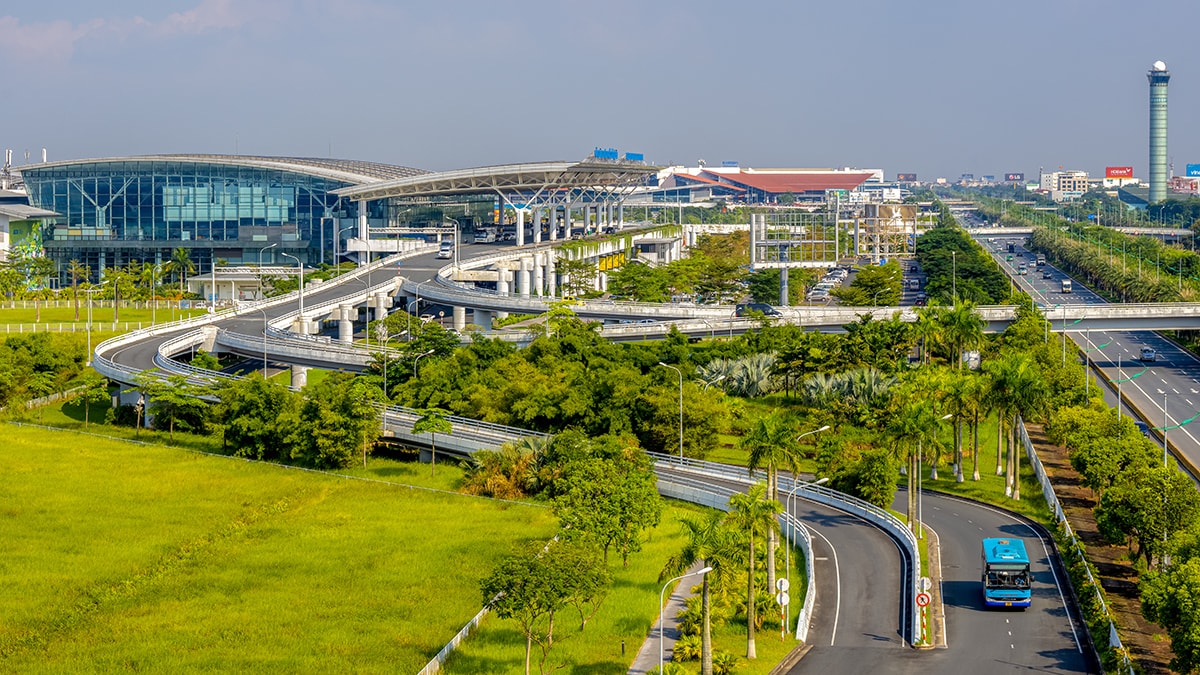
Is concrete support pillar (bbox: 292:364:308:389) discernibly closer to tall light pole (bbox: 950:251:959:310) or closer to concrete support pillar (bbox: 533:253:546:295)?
concrete support pillar (bbox: 533:253:546:295)

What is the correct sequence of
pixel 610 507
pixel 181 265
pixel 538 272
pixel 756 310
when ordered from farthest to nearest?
pixel 181 265
pixel 538 272
pixel 756 310
pixel 610 507

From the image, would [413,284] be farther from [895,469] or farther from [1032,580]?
[1032,580]

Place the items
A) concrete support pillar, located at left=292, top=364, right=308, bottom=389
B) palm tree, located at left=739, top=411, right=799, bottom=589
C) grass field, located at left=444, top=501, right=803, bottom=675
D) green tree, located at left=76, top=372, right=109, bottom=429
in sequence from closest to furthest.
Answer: grass field, located at left=444, top=501, right=803, bottom=675 → palm tree, located at left=739, top=411, right=799, bottom=589 → green tree, located at left=76, top=372, right=109, bottom=429 → concrete support pillar, located at left=292, top=364, right=308, bottom=389

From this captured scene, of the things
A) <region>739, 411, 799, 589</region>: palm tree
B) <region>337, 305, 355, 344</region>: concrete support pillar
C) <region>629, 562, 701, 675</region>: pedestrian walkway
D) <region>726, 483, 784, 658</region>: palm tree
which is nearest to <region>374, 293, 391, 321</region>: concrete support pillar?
<region>337, 305, 355, 344</region>: concrete support pillar

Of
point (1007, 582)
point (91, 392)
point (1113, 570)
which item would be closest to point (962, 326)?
point (1113, 570)

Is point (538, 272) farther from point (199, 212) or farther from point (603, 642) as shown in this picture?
point (603, 642)

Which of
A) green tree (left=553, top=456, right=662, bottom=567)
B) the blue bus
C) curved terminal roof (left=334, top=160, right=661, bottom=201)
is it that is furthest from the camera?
curved terminal roof (left=334, top=160, right=661, bottom=201)
